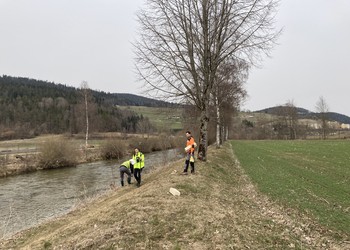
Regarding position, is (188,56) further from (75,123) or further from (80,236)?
(75,123)

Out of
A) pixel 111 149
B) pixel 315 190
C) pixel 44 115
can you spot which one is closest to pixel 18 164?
pixel 111 149

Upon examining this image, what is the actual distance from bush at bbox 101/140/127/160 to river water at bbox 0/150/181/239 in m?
13.4

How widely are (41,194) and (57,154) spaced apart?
632 inches

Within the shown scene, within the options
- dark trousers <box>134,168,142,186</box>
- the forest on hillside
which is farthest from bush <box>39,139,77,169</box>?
the forest on hillside

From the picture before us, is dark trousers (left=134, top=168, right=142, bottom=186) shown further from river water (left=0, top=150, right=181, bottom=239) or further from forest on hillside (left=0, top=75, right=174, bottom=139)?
forest on hillside (left=0, top=75, right=174, bottom=139)

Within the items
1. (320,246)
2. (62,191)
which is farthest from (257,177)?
(62,191)

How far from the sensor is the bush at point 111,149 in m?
45.9

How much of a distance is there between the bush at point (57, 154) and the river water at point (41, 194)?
2778mm

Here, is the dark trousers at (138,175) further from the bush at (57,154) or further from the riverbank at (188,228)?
the bush at (57,154)

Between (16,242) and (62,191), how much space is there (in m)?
12.4

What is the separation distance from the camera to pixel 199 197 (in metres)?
10.5

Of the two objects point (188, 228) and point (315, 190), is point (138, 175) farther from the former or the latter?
point (188, 228)

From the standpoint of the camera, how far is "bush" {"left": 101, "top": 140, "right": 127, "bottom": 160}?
45.9 metres

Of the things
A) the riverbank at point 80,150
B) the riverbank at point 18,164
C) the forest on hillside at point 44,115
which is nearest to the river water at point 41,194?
the riverbank at point 18,164
